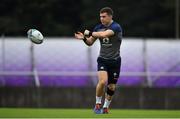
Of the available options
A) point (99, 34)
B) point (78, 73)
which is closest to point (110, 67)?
point (99, 34)

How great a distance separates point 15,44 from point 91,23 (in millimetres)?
36004

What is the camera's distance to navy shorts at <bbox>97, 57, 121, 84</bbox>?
22.1 metres

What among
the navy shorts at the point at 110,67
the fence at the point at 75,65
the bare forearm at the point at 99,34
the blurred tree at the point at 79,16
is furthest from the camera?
the blurred tree at the point at 79,16

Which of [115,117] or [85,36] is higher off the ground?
[85,36]

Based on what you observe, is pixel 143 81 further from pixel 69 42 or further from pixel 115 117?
pixel 115 117

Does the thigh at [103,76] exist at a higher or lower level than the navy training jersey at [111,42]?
lower

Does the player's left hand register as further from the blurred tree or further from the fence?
the blurred tree

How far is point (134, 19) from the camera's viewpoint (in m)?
72.3

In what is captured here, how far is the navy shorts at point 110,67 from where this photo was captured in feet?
72.6

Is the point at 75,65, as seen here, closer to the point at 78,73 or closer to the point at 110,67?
the point at 78,73

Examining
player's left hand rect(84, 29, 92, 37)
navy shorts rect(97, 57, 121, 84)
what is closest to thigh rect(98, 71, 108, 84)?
navy shorts rect(97, 57, 121, 84)

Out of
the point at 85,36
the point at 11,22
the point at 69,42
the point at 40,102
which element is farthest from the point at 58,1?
the point at 85,36

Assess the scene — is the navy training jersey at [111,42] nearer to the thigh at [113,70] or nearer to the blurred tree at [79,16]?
the thigh at [113,70]

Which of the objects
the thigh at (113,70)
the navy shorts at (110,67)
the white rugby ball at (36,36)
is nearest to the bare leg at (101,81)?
the navy shorts at (110,67)
